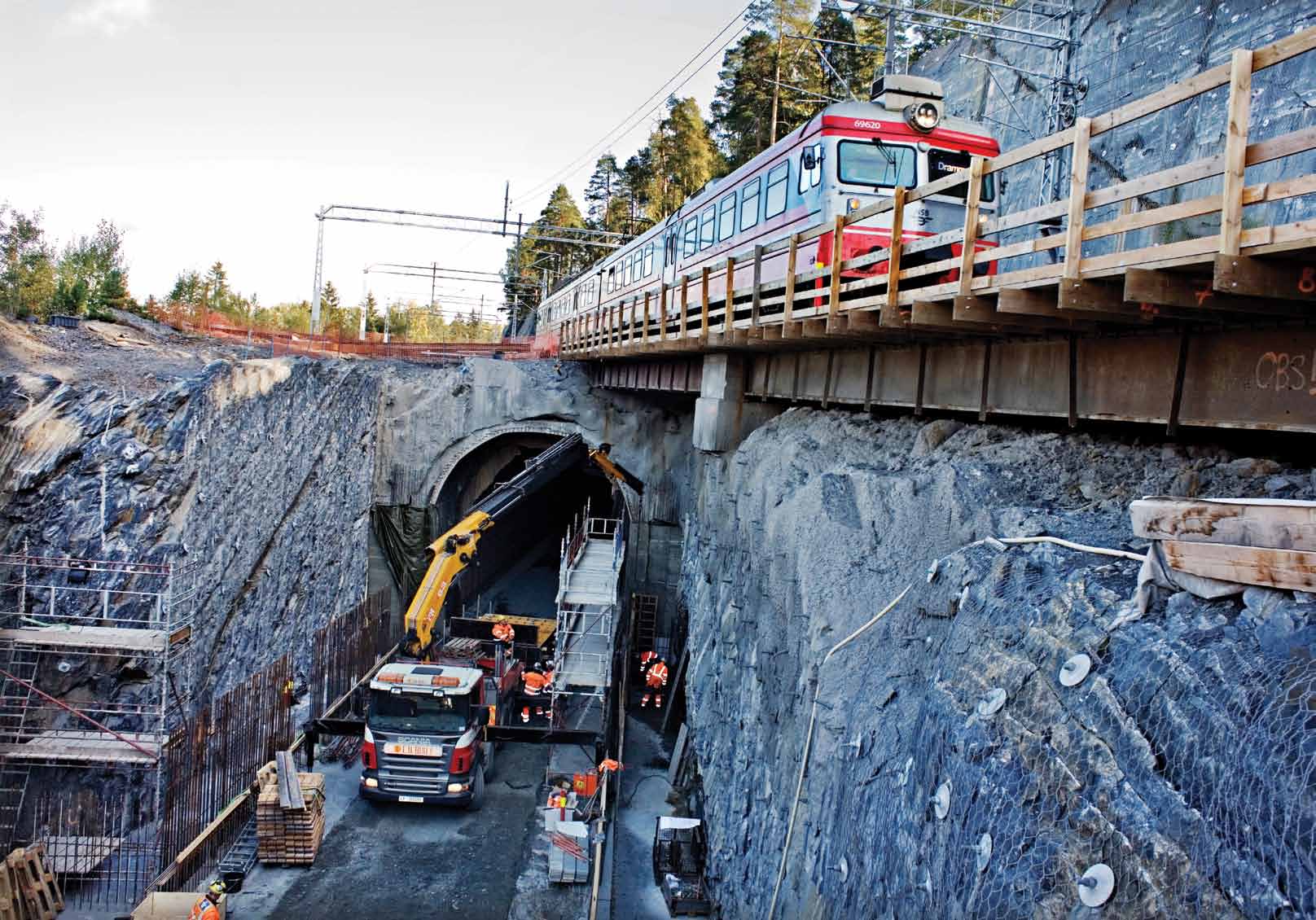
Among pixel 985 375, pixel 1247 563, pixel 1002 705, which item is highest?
pixel 985 375

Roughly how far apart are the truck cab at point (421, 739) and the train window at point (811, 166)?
33.5ft

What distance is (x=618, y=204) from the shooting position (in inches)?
2707

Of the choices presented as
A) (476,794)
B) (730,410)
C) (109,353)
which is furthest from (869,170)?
(109,353)

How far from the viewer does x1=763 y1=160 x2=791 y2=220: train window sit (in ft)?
49.5

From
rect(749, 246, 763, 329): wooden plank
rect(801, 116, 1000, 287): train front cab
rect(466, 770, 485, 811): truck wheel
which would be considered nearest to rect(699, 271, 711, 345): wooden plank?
rect(749, 246, 763, 329): wooden plank

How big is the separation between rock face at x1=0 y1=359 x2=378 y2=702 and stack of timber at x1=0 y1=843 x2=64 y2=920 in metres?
5.39

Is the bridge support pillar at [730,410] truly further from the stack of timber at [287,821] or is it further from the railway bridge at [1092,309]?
the stack of timber at [287,821]

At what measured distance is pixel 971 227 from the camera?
319 inches

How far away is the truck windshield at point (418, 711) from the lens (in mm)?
15953

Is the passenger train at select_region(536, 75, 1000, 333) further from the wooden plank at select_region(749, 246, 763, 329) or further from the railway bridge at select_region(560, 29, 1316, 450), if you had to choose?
the wooden plank at select_region(749, 246, 763, 329)

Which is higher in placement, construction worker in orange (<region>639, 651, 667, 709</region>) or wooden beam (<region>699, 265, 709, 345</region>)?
wooden beam (<region>699, 265, 709, 345</region>)

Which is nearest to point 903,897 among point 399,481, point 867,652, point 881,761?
point 881,761

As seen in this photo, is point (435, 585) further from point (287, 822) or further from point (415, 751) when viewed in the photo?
point (287, 822)

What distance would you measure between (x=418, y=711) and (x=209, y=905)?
4.89 metres
